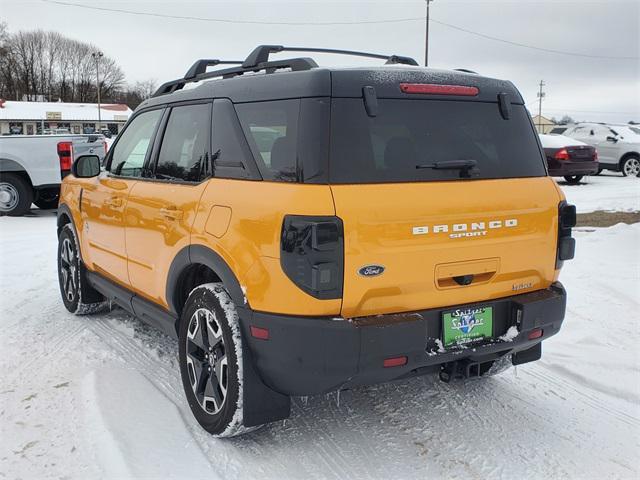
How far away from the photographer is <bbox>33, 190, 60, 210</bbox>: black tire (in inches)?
487

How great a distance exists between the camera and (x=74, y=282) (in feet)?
17.8

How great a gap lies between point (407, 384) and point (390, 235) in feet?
5.33

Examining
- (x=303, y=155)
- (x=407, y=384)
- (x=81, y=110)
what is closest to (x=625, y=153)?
(x=407, y=384)

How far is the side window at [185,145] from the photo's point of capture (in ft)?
11.5

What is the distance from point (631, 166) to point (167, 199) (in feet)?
58.4

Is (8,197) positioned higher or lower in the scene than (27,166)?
lower

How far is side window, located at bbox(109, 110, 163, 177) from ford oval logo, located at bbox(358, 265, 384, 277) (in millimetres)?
2129

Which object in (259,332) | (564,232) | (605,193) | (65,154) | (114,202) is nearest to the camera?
(259,332)

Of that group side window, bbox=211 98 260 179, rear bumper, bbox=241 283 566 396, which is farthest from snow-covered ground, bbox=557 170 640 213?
side window, bbox=211 98 260 179

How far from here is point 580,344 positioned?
15.4 feet

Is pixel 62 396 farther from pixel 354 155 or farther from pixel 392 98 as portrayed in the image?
pixel 392 98

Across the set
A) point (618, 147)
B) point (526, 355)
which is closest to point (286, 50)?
point (526, 355)

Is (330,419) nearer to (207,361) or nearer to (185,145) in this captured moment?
(207,361)

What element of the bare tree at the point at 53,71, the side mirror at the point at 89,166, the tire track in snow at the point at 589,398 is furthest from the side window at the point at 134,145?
the bare tree at the point at 53,71
